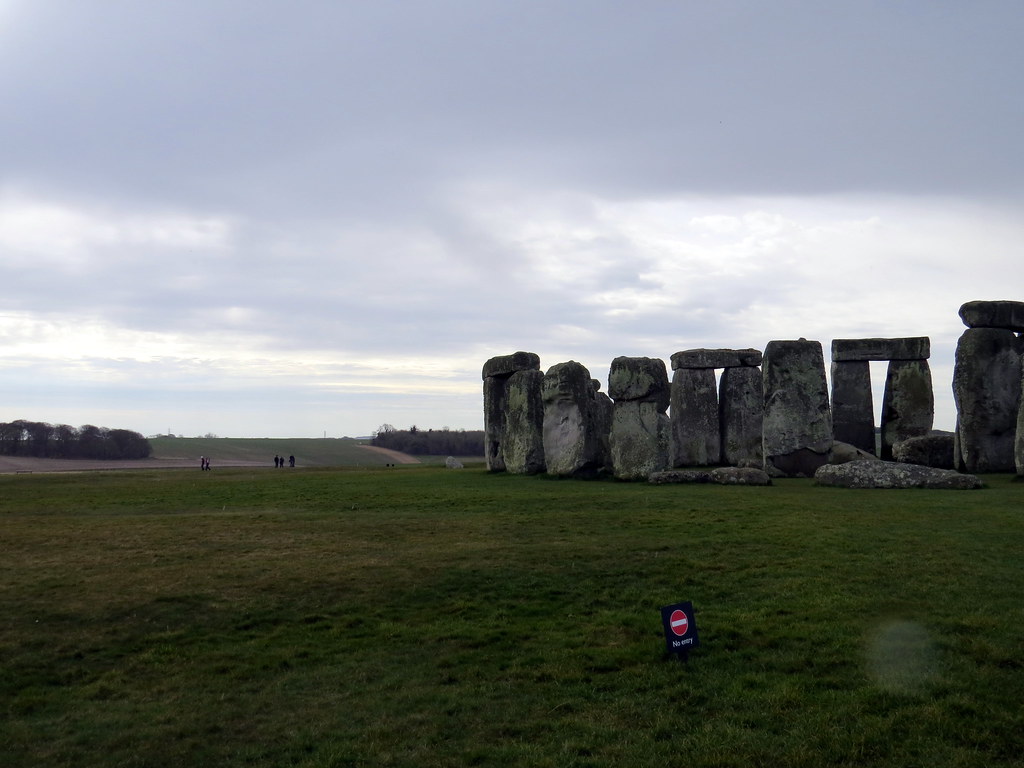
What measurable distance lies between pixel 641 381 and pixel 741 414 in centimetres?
764

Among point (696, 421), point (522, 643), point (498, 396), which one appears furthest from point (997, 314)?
point (522, 643)

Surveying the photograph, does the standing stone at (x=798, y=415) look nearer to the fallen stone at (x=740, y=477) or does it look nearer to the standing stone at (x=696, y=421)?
the fallen stone at (x=740, y=477)

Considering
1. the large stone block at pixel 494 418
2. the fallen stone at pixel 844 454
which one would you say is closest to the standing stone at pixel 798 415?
the fallen stone at pixel 844 454

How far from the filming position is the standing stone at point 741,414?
2703 centimetres

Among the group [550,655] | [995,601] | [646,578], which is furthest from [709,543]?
[550,655]

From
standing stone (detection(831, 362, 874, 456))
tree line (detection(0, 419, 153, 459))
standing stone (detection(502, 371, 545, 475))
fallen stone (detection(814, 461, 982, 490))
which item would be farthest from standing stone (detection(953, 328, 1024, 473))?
tree line (detection(0, 419, 153, 459))

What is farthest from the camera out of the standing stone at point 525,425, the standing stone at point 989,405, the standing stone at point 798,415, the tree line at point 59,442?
the tree line at point 59,442

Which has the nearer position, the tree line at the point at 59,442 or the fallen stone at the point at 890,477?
the fallen stone at the point at 890,477

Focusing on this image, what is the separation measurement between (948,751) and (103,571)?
9189 mm

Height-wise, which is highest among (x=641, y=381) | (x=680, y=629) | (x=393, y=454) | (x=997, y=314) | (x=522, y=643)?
(x=997, y=314)

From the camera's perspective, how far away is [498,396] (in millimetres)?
27844

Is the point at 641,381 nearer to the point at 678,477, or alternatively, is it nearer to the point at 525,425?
the point at 678,477

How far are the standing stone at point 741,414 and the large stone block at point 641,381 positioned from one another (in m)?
6.81

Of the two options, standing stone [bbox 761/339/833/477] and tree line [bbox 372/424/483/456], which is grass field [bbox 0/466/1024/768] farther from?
tree line [bbox 372/424/483/456]
